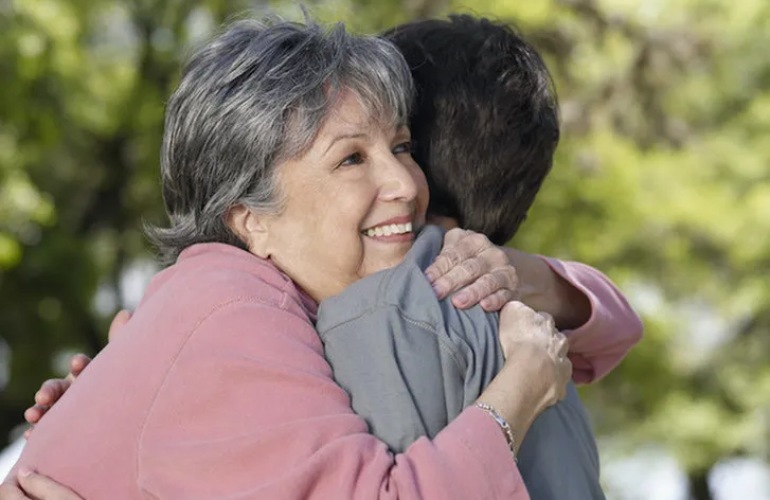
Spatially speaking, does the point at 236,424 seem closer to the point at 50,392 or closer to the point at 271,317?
the point at 271,317

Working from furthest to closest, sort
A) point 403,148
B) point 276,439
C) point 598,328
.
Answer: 1. point 598,328
2. point 403,148
3. point 276,439

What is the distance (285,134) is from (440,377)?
539 mm

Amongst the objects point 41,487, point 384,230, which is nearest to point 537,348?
point 384,230

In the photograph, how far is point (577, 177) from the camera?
13.6 meters

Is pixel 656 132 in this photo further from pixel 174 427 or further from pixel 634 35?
pixel 174 427

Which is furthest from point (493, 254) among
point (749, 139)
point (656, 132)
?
point (749, 139)

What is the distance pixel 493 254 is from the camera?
2.68 meters

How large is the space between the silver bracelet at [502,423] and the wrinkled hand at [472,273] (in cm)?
23

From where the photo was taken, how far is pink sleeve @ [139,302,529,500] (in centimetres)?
216

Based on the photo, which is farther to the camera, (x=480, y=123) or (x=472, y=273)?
(x=480, y=123)

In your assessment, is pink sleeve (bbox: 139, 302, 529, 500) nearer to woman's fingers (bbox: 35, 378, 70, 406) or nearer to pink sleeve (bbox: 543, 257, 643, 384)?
woman's fingers (bbox: 35, 378, 70, 406)

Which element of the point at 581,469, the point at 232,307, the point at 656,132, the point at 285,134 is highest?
the point at 285,134

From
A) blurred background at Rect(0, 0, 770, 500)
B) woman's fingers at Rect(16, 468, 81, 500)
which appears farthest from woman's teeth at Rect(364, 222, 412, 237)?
blurred background at Rect(0, 0, 770, 500)

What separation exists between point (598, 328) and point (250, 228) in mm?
946
